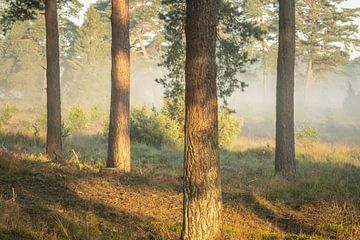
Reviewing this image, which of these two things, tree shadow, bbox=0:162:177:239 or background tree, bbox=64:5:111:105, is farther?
background tree, bbox=64:5:111:105

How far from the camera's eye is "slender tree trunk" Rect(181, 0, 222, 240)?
511 centimetres

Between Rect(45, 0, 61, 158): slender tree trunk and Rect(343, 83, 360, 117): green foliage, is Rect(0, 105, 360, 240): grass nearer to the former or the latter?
Rect(45, 0, 61, 158): slender tree trunk

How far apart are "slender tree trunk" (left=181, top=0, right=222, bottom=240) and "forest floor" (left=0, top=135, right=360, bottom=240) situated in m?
0.49

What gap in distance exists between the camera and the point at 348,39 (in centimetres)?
3953

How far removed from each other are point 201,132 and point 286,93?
6.92 m

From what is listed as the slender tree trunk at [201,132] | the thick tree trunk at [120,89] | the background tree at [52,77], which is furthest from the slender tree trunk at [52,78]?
the slender tree trunk at [201,132]

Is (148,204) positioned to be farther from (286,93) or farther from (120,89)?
(286,93)

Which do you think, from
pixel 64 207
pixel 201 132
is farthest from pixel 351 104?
pixel 201 132

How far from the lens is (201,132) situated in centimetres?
516

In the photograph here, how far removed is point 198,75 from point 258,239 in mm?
2408

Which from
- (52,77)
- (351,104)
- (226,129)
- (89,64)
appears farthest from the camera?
(351,104)

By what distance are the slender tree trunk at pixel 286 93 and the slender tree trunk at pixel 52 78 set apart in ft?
22.9

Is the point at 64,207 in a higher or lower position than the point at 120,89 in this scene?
lower

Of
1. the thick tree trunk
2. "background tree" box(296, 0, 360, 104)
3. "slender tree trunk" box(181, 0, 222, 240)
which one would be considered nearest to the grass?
"slender tree trunk" box(181, 0, 222, 240)
